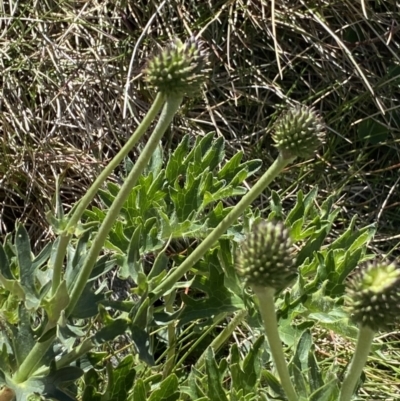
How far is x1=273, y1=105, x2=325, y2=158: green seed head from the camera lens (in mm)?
1920

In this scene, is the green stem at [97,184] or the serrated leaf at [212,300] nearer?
the green stem at [97,184]

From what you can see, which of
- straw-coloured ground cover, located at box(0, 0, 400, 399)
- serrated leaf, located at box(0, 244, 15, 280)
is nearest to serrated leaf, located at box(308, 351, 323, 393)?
serrated leaf, located at box(0, 244, 15, 280)

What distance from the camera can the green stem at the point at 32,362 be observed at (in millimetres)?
1973

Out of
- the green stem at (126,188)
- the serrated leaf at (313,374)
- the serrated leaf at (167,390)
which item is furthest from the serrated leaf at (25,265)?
the serrated leaf at (313,374)

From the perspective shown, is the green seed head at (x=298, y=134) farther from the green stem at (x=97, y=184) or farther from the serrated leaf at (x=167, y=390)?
the serrated leaf at (x=167, y=390)

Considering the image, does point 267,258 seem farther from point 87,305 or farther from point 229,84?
point 229,84

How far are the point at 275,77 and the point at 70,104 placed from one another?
116cm

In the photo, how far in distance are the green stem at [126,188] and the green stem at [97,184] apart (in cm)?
3

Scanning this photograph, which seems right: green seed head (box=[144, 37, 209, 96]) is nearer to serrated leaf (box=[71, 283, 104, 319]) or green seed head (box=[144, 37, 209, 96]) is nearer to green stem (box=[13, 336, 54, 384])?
serrated leaf (box=[71, 283, 104, 319])

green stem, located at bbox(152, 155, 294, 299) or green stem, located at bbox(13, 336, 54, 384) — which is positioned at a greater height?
green stem, located at bbox(152, 155, 294, 299)

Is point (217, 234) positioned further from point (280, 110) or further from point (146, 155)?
point (280, 110)

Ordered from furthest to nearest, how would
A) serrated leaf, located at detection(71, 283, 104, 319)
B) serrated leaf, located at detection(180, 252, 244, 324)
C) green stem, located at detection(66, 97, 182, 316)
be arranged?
serrated leaf, located at detection(180, 252, 244, 324) → serrated leaf, located at detection(71, 283, 104, 319) → green stem, located at detection(66, 97, 182, 316)

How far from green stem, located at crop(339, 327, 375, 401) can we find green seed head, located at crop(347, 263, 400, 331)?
4 cm

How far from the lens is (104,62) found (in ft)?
12.1
